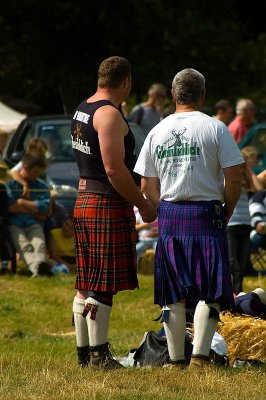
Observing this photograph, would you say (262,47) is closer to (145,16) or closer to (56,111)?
(145,16)

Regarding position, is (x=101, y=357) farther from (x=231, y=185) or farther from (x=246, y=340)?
(x=231, y=185)

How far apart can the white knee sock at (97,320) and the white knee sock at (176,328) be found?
15.2 inches

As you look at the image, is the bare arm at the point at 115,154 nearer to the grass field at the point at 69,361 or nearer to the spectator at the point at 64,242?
the grass field at the point at 69,361

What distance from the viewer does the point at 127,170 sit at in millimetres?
7441

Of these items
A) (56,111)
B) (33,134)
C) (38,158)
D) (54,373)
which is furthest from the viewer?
(56,111)

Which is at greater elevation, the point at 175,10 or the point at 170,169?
the point at 175,10

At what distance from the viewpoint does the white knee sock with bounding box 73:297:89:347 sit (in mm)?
7699

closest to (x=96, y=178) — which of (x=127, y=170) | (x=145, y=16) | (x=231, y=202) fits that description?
→ (x=127, y=170)

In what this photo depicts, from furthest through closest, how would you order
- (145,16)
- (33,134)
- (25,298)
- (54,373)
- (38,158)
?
(145,16) → (33,134) → (38,158) → (25,298) → (54,373)

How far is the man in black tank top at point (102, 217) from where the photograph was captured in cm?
754

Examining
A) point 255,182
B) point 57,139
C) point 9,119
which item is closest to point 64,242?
point 57,139

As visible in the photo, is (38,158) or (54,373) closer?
(54,373)

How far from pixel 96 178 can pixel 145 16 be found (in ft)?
67.6

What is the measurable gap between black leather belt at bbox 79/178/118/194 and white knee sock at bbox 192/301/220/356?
86cm
